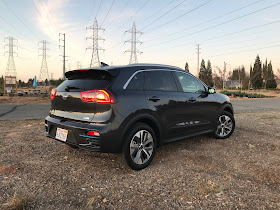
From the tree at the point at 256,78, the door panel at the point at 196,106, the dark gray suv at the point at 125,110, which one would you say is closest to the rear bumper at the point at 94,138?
the dark gray suv at the point at 125,110

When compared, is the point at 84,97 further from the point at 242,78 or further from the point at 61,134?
the point at 242,78

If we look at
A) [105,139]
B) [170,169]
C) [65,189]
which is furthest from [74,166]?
[170,169]

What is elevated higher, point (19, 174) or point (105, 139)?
point (105, 139)

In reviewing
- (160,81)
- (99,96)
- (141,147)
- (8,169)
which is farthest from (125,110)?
(8,169)

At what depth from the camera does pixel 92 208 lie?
7.34 feet

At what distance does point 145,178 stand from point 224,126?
299 centimetres

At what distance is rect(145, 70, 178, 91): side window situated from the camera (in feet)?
11.5

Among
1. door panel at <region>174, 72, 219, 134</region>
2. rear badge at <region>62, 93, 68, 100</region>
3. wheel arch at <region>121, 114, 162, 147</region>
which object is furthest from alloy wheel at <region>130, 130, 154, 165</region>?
rear badge at <region>62, 93, 68, 100</region>

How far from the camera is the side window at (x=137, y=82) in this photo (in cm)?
320

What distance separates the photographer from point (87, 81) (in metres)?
3.15

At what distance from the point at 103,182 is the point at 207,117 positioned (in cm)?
273

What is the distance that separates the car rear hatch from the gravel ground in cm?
83

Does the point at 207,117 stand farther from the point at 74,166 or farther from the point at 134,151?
the point at 74,166

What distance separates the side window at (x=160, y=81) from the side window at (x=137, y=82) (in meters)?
0.11
